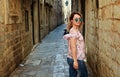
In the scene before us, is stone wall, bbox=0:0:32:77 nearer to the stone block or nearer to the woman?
the woman

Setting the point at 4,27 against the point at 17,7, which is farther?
the point at 17,7

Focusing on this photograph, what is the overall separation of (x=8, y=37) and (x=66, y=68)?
2.05 m

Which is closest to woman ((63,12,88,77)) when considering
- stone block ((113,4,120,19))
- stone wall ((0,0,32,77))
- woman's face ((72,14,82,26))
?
woman's face ((72,14,82,26))

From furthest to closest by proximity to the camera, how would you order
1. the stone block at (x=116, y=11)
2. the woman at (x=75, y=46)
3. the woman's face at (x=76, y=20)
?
1. the woman's face at (x=76, y=20)
2. the woman at (x=75, y=46)
3. the stone block at (x=116, y=11)

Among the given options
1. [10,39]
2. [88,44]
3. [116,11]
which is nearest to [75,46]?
[116,11]

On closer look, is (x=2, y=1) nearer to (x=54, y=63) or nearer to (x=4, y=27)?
(x=4, y=27)

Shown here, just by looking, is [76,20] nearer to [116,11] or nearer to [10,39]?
[116,11]

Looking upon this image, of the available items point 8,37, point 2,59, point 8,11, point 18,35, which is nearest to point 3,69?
point 2,59

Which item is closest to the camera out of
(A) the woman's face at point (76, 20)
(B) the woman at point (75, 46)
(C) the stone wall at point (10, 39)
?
(B) the woman at point (75, 46)

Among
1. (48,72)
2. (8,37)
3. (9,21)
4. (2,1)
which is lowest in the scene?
(48,72)

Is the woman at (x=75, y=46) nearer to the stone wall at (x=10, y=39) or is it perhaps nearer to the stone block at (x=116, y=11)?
the stone block at (x=116, y=11)

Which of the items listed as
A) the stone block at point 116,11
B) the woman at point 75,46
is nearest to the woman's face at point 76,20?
the woman at point 75,46

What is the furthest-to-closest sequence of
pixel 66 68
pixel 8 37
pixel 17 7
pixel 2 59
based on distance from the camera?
pixel 17 7, pixel 66 68, pixel 8 37, pixel 2 59

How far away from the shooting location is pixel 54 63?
898 centimetres
